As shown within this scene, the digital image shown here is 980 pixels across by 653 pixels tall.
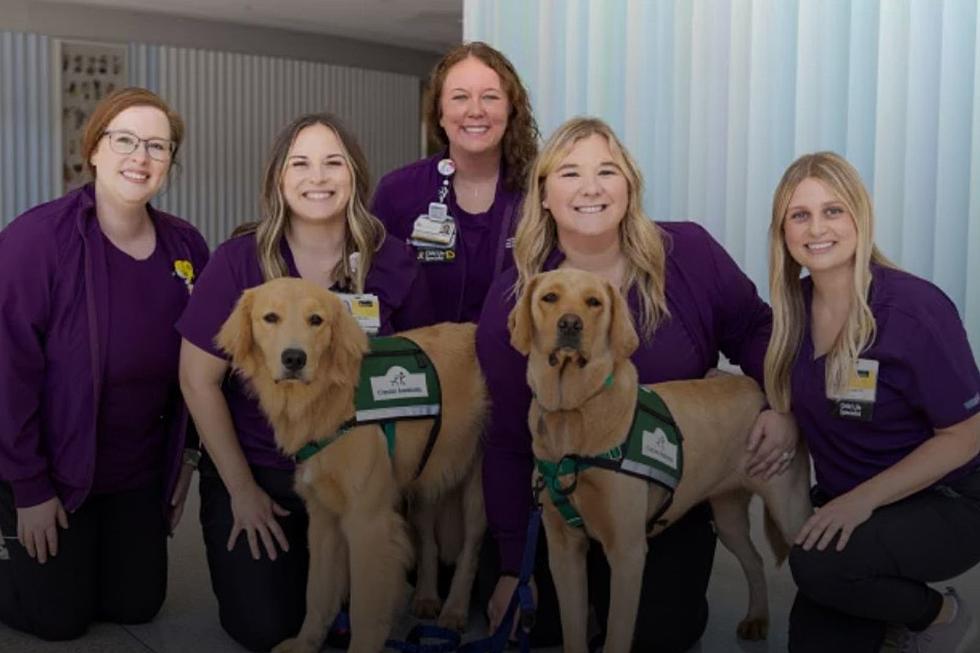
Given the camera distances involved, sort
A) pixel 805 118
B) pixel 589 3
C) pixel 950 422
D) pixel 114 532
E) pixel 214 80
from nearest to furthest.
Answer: pixel 950 422 → pixel 114 532 → pixel 805 118 → pixel 589 3 → pixel 214 80

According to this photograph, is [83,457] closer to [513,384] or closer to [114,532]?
[114,532]

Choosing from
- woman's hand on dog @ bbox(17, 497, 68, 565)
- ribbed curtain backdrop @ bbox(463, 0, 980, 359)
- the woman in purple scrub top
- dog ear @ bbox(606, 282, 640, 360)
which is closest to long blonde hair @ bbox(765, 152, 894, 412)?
dog ear @ bbox(606, 282, 640, 360)

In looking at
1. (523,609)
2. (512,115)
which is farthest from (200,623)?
(512,115)

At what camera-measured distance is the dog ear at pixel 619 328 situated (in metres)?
2.45

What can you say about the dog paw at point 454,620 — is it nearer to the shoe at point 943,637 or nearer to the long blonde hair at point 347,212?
the long blonde hair at point 347,212

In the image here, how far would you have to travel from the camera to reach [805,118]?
431 centimetres

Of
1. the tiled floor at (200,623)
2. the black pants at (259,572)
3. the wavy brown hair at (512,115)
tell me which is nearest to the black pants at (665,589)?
the tiled floor at (200,623)

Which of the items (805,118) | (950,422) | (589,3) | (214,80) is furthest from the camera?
(214,80)

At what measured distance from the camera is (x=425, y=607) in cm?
315

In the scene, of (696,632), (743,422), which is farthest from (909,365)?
(696,632)

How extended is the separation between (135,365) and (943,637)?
201 cm

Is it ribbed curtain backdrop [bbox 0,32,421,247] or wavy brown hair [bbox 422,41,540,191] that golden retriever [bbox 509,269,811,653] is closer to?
wavy brown hair [bbox 422,41,540,191]

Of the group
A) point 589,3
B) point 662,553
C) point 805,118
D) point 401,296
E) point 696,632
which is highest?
point 589,3

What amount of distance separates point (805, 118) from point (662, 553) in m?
2.07
